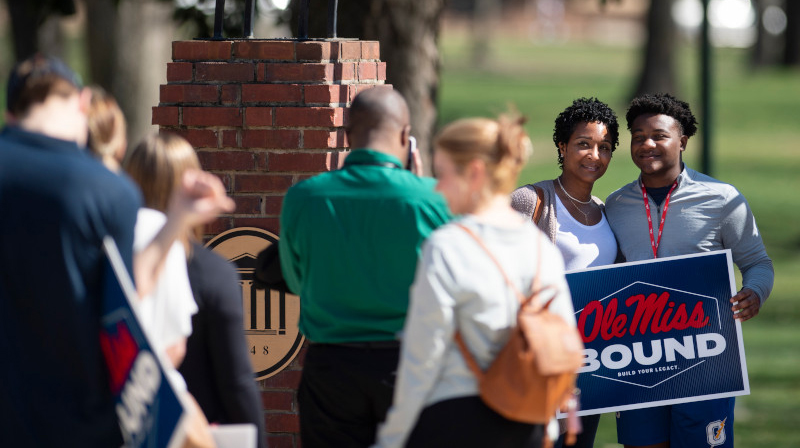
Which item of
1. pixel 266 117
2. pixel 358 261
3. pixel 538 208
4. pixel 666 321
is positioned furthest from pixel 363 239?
pixel 666 321

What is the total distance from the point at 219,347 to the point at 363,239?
0.60 m

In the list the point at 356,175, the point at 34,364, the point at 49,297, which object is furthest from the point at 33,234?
→ the point at 356,175

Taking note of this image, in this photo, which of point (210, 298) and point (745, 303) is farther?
point (745, 303)

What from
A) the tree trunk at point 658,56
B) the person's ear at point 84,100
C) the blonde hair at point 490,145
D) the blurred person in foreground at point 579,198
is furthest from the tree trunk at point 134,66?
the tree trunk at point 658,56

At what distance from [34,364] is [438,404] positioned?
1203mm

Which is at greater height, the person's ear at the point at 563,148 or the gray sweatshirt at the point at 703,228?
the person's ear at the point at 563,148

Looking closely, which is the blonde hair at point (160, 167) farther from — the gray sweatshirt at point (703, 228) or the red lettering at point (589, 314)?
the gray sweatshirt at point (703, 228)

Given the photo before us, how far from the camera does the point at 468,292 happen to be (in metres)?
3.46

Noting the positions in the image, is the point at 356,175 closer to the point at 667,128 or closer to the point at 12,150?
the point at 12,150

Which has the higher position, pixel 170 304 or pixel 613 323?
pixel 170 304

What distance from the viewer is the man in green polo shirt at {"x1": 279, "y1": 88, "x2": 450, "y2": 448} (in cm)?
397

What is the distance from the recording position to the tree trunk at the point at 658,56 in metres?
31.4

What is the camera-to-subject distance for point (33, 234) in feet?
10.9

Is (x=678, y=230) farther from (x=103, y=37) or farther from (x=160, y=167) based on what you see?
(x=103, y=37)
